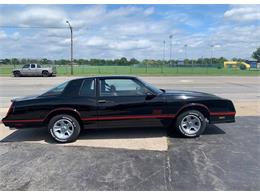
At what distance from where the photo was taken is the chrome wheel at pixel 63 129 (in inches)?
202

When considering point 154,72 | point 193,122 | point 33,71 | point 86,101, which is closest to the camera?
point 86,101

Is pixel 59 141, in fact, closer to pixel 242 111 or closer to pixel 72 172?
pixel 72 172

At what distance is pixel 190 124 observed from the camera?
5371 mm

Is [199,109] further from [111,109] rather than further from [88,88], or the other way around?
[88,88]

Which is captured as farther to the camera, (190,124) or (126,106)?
(190,124)

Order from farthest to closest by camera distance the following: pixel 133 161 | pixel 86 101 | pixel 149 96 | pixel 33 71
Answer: pixel 33 71 < pixel 149 96 < pixel 86 101 < pixel 133 161

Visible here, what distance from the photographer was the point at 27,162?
4121mm

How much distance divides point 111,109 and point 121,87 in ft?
1.77

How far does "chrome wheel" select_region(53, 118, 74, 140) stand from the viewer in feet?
16.8

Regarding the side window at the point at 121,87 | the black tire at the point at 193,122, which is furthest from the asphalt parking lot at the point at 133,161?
the side window at the point at 121,87

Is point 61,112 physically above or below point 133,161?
above

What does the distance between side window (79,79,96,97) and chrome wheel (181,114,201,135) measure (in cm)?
Result: 199

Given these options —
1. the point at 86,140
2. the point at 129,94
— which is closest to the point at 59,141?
the point at 86,140

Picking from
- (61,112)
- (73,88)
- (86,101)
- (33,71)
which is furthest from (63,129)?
(33,71)
